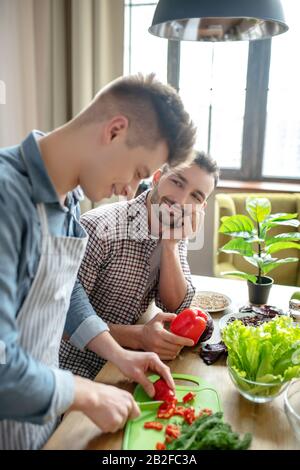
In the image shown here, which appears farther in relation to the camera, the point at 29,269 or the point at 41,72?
the point at 41,72

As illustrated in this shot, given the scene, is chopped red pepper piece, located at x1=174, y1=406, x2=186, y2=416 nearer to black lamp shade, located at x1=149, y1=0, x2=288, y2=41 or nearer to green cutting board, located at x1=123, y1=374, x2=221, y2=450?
green cutting board, located at x1=123, y1=374, x2=221, y2=450

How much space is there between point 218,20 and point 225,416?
48.0 inches

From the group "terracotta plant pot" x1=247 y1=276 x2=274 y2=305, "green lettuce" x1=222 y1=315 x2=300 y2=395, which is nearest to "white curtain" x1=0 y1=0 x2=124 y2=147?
"terracotta plant pot" x1=247 y1=276 x2=274 y2=305

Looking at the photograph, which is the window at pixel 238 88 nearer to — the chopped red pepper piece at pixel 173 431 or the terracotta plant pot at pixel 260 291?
the terracotta plant pot at pixel 260 291

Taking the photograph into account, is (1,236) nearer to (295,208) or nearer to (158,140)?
(158,140)

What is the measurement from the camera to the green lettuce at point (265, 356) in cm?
87

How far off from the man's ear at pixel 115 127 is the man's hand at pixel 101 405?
1.35 feet

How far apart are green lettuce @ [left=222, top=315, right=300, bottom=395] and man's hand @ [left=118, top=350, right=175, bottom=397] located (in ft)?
0.46

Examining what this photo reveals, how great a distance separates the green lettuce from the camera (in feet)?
2.84

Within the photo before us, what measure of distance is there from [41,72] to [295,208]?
1874 millimetres

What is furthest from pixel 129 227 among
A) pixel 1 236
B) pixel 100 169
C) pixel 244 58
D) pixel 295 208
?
pixel 244 58

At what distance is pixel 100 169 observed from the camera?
750 mm

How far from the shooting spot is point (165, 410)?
2.74 feet

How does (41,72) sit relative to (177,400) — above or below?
above
